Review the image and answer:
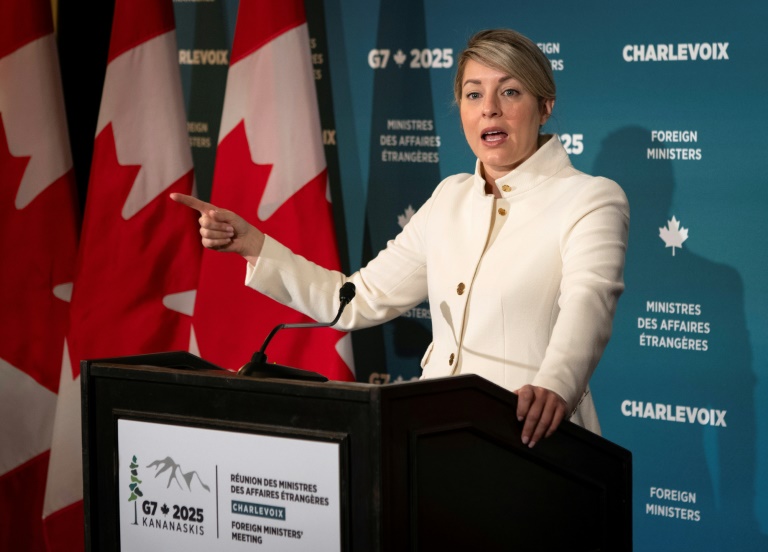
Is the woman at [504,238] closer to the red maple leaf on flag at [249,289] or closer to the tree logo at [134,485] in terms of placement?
the tree logo at [134,485]

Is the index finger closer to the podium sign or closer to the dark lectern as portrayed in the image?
the dark lectern

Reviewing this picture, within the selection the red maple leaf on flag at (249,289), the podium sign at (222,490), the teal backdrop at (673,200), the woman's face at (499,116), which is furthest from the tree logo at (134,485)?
the teal backdrop at (673,200)

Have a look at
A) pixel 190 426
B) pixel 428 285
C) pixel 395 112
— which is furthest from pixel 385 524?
pixel 395 112

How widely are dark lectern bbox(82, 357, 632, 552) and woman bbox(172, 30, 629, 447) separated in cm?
38

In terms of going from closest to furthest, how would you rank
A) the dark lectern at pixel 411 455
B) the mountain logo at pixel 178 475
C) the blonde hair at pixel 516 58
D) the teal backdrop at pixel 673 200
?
the dark lectern at pixel 411 455 → the mountain logo at pixel 178 475 → the blonde hair at pixel 516 58 → the teal backdrop at pixel 673 200

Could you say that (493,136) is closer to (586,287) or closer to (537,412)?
(586,287)

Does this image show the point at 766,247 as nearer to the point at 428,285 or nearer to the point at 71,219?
the point at 428,285

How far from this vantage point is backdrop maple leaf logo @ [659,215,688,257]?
9.64 feet

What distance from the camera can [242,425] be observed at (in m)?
1.52

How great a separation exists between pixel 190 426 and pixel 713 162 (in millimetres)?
1878

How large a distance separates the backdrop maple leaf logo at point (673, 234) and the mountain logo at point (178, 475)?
1.84m

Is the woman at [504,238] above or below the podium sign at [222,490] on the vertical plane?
above

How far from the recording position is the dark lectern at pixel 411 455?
1412 millimetres

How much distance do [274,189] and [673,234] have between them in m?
1.24
